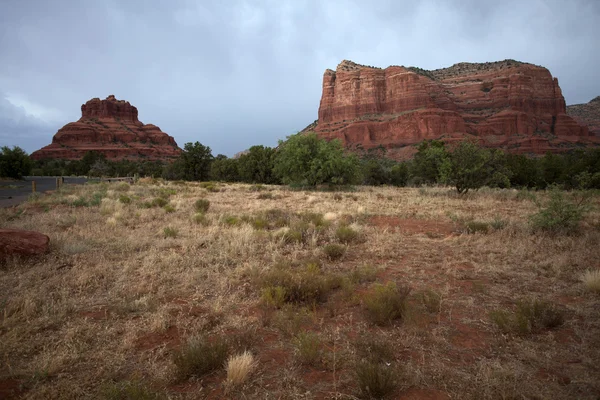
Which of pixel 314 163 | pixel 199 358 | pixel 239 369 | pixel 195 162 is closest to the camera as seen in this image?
pixel 239 369

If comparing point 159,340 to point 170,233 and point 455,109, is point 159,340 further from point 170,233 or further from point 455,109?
point 455,109

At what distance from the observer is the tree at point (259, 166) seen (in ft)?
141

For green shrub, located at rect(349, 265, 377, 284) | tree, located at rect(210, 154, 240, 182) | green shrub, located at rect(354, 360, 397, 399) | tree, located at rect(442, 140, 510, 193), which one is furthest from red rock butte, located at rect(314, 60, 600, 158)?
green shrub, located at rect(354, 360, 397, 399)

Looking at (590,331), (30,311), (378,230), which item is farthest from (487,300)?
(30,311)

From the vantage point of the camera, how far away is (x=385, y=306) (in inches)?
165

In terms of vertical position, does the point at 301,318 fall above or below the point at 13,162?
below

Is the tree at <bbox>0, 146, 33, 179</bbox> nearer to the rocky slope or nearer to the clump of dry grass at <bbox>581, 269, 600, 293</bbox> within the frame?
the clump of dry grass at <bbox>581, 269, 600, 293</bbox>

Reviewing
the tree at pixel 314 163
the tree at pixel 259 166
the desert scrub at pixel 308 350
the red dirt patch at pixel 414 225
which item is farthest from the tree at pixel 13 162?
the desert scrub at pixel 308 350

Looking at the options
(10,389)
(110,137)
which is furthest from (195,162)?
(110,137)

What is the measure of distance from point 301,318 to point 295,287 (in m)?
0.78

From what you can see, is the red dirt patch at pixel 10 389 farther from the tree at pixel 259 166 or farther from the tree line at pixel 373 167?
the tree at pixel 259 166

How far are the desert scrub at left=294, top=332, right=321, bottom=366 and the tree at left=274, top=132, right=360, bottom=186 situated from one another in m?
20.7

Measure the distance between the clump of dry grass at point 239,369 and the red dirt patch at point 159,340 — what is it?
1.04 metres

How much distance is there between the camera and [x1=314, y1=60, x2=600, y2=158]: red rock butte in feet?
305
